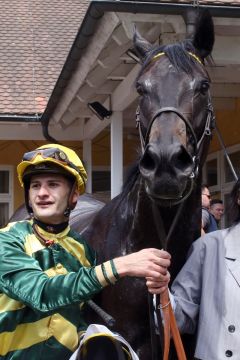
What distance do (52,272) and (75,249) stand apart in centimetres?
22

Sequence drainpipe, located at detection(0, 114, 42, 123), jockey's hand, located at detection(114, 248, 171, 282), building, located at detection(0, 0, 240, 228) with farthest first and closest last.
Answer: drainpipe, located at detection(0, 114, 42, 123) < building, located at detection(0, 0, 240, 228) < jockey's hand, located at detection(114, 248, 171, 282)

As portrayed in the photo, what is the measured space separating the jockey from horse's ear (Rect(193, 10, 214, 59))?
99cm

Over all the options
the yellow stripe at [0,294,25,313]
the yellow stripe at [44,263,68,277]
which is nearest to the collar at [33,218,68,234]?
the yellow stripe at [44,263,68,277]

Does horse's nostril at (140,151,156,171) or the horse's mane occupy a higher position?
the horse's mane

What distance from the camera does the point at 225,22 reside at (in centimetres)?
605

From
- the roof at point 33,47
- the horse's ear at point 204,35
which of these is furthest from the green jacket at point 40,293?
the roof at point 33,47

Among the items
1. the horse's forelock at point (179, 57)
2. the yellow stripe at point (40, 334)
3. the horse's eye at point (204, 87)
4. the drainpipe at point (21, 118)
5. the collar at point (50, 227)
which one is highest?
the drainpipe at point (21, 118)

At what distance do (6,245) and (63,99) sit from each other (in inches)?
290

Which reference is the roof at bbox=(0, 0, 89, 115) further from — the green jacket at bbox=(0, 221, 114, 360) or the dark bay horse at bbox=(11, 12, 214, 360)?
the green jacket at bbox=(0, 221, 114, 360)

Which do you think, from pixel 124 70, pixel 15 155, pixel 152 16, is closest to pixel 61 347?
pixel 152 16

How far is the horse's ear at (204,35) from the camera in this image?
347 centimetres

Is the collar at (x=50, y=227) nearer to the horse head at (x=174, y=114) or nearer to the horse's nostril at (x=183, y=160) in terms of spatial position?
the horse head at (x=174, y=114)

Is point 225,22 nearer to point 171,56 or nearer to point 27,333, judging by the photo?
point 171,56

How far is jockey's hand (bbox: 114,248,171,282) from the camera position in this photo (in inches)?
95.6
